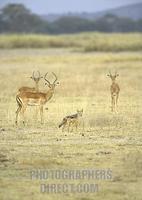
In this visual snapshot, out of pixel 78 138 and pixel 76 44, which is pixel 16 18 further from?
pixel 78 138

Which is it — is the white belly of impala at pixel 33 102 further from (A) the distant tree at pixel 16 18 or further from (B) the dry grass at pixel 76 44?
(A) the distant tree at pixel 16 18

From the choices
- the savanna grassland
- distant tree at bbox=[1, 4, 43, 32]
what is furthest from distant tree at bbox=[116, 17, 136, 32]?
the savanna grassland

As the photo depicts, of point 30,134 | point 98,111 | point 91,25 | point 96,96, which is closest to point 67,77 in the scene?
point 96,96

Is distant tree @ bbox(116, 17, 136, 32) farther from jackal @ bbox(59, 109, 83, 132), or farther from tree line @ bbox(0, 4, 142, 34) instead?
jackal @ bbox(59, 109, 83, 132)

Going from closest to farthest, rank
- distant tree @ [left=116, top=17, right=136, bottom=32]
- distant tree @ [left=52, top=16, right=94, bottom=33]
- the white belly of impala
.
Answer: the white belly of impala
distant tree @ [left=52, top=16, right=94, bottom=33]
distant tree @ [left=116, top=17, right=136, bottom=32]

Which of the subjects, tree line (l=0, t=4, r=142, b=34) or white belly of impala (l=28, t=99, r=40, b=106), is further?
tree line (l=0, t=4, r=142, b=34)

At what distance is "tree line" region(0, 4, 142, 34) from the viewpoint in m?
80.2

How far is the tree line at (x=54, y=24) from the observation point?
263 ft

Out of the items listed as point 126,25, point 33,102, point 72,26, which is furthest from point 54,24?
point 33,102

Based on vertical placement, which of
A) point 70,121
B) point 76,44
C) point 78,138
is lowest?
point 78,138

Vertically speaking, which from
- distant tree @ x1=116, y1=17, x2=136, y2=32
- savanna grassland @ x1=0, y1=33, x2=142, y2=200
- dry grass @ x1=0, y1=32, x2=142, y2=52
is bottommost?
savanna grassland @ x1=0, y1=33, x2=142, y2=200

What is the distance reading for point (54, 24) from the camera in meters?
101

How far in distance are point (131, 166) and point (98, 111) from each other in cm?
725

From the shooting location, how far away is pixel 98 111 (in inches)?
759
